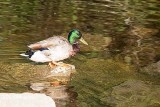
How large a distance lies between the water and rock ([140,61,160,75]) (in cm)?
22

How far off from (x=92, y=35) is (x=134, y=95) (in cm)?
450

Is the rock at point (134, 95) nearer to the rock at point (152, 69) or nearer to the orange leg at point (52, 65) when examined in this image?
the rock at point (152, 69)

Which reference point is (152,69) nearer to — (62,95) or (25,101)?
(62,95)

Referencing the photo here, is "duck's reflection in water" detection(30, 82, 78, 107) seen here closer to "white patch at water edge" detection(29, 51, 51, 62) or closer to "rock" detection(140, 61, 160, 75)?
"white patch at water edge" detection(29, 51, 51, 62)

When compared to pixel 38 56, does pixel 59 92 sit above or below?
below

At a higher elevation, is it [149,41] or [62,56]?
[62,56]

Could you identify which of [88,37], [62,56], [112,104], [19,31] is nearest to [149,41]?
[88,37]

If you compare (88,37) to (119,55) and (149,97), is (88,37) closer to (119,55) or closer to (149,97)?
(119,55)

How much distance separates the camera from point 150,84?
8.08m

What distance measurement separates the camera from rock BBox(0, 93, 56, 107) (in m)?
5.61

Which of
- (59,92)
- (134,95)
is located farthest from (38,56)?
(134,95)

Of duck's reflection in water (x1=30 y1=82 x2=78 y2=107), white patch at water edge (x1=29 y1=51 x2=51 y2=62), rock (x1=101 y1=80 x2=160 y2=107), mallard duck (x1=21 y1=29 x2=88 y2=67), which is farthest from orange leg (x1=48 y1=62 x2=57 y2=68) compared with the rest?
rock (x1=101 y1=80 x2=160 y2=107)

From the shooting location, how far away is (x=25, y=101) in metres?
5.68

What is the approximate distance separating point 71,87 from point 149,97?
4.37ft
